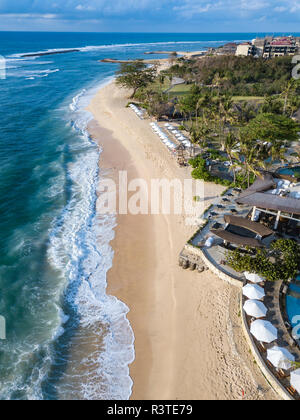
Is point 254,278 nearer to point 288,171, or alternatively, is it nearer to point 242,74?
point 288,171

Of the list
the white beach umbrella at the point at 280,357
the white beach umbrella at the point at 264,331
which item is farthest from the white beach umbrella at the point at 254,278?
the white beach umbrella at the point at 280,357

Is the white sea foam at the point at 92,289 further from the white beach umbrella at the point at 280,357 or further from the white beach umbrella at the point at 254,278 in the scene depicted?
the white beach umbrella at the point at 254,278

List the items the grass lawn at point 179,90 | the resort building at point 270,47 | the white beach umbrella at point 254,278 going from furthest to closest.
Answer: the resort building at point 270,47
the grass lawn at point 179,90
the white beach umbrella at point 254,278

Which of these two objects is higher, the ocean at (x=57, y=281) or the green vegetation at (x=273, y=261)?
the green vegetation at (x=273, y=261)

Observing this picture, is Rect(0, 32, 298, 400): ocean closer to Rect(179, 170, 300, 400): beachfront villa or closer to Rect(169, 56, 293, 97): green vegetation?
Rect(179, 170, 300, 400): beachfront villa

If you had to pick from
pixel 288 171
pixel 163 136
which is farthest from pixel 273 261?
pixel 163 136

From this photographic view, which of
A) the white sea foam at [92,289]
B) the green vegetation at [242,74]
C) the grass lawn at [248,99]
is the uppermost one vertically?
the green vegetation at [242,74]
